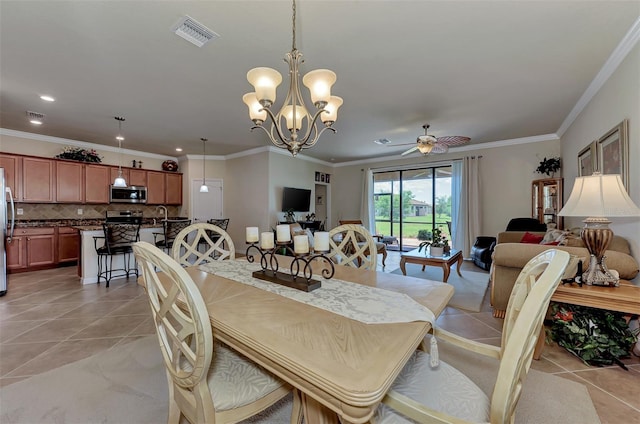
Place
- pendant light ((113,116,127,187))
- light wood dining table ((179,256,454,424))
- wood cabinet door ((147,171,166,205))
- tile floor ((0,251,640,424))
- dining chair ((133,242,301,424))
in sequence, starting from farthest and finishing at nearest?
wood cabinet door ((147,171,166,205)), pendant light ((113,116,127,187)), tile floor ((0,251,640,424)), dining chair ((133,242,301,424)), light wood dining table ((179,256,454,424))

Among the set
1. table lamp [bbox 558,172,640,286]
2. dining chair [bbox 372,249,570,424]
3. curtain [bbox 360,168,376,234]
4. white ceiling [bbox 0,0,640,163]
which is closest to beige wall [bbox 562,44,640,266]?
white ceiling [bbox 0,0,640,163]

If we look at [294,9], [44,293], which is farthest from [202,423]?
[44,293]

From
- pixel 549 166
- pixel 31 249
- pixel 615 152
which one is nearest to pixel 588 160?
pixel 615 152

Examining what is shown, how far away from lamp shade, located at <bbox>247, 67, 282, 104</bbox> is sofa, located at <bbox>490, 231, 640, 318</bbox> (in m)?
2.52

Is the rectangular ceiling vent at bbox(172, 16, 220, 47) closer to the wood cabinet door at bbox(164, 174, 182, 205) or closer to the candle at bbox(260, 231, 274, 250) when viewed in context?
the candle at bbox(260, 231, 274, 250)

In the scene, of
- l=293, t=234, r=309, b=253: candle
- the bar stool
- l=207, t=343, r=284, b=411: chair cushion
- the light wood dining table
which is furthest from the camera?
the bar stool

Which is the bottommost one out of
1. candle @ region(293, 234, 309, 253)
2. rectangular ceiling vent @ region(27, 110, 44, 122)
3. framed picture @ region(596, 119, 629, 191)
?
candle @ region(293, 234, 309, 253)

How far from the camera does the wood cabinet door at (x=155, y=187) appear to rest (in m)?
6.40

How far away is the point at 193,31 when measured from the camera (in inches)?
82.6

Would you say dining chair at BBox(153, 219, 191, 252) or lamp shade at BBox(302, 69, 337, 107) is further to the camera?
dining chair at BBox(153, 219, 191, 252)

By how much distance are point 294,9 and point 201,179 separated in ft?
19.2

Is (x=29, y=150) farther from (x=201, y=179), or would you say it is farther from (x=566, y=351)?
(x=566, y=351)

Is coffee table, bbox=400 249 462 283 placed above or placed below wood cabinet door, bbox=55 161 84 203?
below

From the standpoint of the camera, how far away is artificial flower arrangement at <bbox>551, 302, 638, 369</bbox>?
76.4 inches
